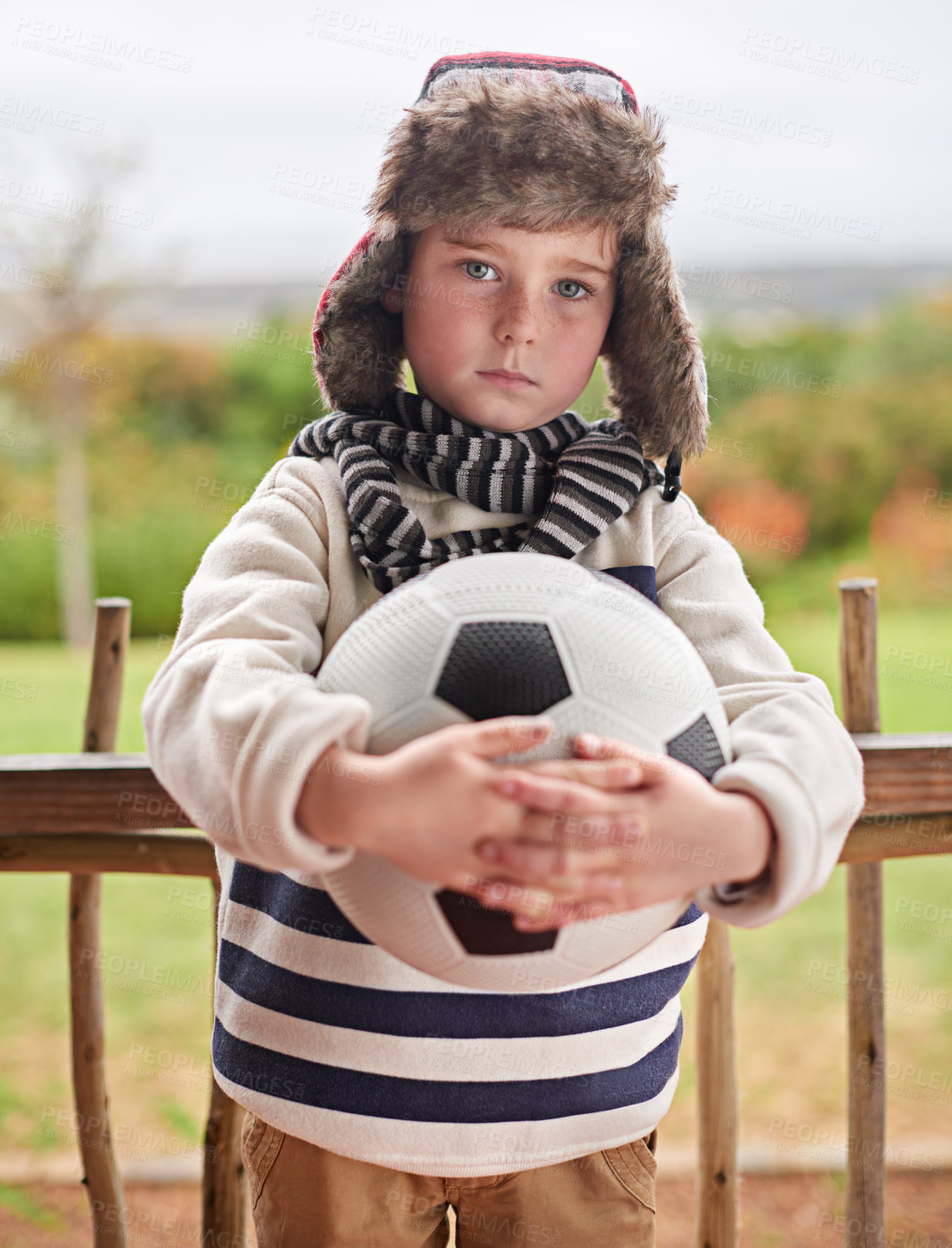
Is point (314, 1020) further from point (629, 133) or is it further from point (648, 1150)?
point (629, 133)

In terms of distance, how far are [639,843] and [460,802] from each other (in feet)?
0.48

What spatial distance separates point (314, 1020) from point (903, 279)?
24.2 feet

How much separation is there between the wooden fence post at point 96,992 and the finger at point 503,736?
1.21 metres

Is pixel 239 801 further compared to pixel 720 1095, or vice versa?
pixel 720 1095

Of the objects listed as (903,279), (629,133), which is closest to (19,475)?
(903,279)

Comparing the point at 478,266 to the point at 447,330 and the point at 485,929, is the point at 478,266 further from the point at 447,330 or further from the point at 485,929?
the point at 485,929

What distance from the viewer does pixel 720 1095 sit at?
67.4 inches

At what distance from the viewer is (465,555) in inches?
41.8

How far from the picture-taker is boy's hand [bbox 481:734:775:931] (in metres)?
0.70

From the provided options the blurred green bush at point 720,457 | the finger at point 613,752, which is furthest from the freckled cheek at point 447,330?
the blurred green bush at point 720,457

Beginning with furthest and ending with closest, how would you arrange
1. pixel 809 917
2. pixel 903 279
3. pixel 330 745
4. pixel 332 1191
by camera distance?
pixel 903 279 → pixel 809 917 → pixel 332 1191 → pixel 330 745

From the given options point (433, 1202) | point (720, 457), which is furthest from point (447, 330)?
point (720, 457)

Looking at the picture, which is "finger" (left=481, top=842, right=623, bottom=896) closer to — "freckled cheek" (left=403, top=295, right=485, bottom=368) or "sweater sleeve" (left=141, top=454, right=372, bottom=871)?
"sweater sleeve" (left=141, top=454, right=372, bottom=871)

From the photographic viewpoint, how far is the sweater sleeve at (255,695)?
2.43 feet
